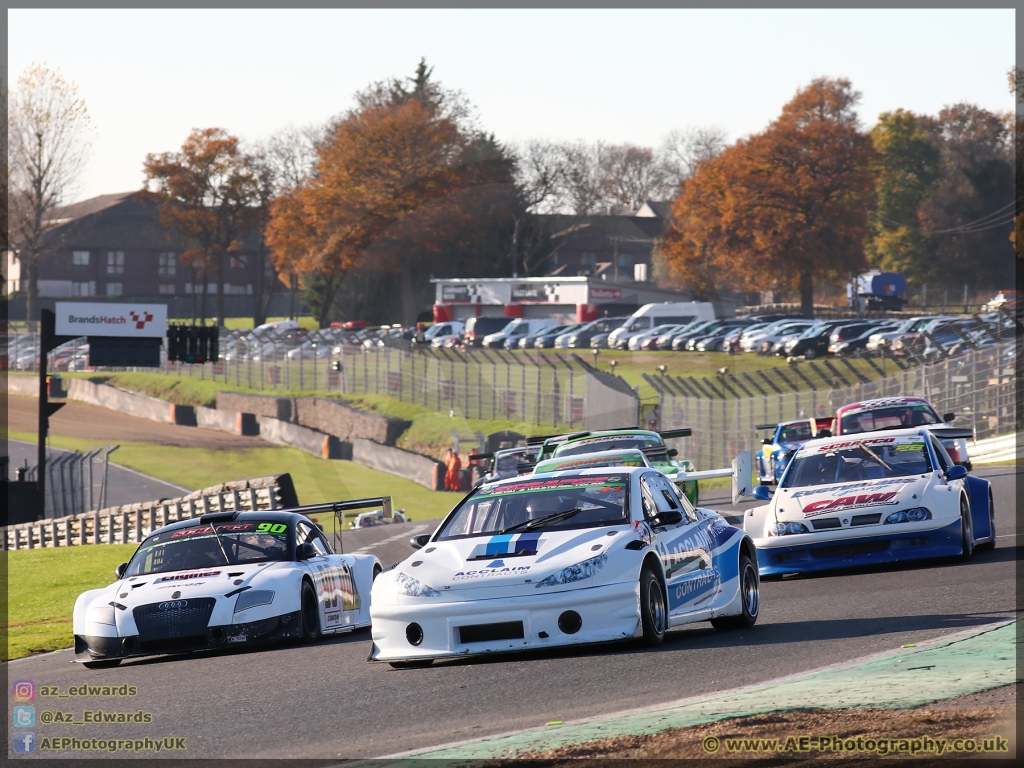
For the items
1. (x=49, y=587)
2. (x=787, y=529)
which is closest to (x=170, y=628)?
(x=787, y=529)

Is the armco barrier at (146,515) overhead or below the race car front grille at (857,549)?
below

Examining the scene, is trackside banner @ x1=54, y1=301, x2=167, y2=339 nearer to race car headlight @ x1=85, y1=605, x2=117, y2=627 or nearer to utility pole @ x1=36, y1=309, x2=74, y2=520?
utility pole @ x1=36, y1=309, x2=74, y2=520

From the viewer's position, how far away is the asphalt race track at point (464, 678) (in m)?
7.62

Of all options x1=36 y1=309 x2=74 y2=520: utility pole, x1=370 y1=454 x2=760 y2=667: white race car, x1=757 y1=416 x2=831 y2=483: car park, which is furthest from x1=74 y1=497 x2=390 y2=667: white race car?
x1=36 y1=309 x2=74 y2=520: utility pole

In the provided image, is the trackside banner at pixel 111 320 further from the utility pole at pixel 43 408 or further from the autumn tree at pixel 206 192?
the autumn tree at pixel 206 192

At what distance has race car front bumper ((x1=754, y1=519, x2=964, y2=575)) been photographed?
44.6 ft

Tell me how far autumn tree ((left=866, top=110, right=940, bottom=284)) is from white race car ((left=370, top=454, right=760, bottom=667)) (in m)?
87.1

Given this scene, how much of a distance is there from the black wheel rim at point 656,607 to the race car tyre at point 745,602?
1.06 meters

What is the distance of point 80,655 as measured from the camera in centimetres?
1171

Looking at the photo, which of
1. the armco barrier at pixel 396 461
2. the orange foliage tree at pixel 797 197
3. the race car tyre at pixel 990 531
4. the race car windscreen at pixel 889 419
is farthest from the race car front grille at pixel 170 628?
the orange foliage tree at pixel 797 197

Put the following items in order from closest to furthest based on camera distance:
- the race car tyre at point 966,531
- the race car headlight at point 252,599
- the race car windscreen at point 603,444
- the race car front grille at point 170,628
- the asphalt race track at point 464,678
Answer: the asphalt race track at point 464,678
the race car front grille at point 170,628
the race car headlight at point 252,599
the race car tyre at point 966,531
the race car windscreen at point 603,444

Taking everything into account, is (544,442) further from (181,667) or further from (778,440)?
(181,667)

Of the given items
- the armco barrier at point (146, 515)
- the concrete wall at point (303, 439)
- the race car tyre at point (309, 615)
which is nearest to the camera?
the race car tyre at point (309, 615)

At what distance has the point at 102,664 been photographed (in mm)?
11844
